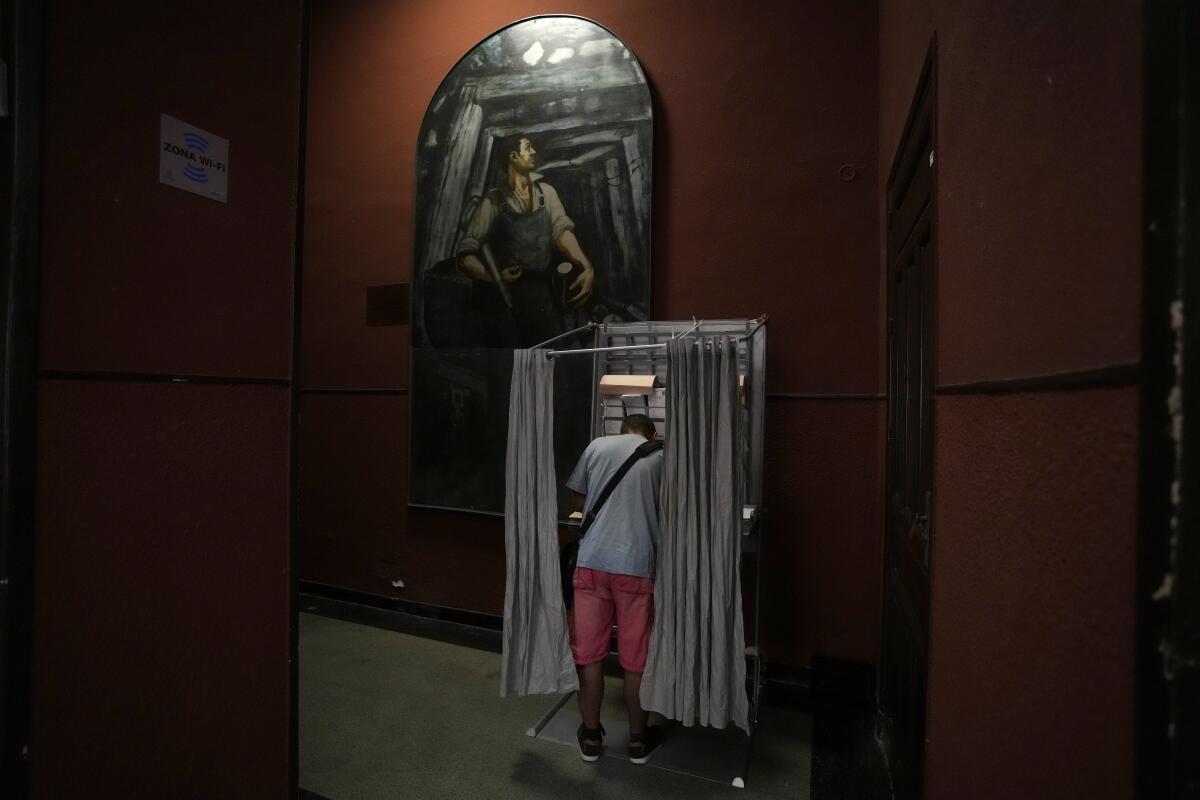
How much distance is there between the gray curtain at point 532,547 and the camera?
→ 2455 mm

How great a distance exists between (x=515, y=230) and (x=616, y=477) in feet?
6.27

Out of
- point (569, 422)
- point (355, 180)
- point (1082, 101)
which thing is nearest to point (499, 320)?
point (569, 422)

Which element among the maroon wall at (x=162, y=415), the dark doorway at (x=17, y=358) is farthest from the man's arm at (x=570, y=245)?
the dark doorway at (x=17, y=358)

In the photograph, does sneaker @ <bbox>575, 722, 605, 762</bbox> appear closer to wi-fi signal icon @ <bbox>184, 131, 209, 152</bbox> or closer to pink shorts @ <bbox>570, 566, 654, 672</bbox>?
pink shorts @ <bbox>570, 566, 654, 672</bbox>

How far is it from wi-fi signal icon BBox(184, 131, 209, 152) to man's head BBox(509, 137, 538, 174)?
2.52m

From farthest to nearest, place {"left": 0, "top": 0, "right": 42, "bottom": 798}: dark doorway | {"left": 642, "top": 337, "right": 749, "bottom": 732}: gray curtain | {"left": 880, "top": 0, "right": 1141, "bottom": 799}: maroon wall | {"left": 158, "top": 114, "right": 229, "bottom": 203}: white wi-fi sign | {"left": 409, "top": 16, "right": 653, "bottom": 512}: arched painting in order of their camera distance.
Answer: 1. {"left": 409, "top": 16, "right": 653, "bottom": 512}: arched painting
2. {"left": 642, "top": 337, "right": 749, "bottom": 732}: gray curtain
3. {"left": 158, "top": 114, "right": 229, "bottom": 203}: white wi-fi sign
4. {"left": 0, "top": 0, "right": 42, "bottom": 798}: dark doorway
5. {"left": 880, "top": 0, "right": 1141, "bottom": 799}: maroon wall

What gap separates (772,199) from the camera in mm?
3262

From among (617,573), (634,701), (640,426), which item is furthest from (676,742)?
(640,426)

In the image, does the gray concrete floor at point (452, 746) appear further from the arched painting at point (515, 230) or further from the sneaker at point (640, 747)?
the arched painting at point (515, 230)

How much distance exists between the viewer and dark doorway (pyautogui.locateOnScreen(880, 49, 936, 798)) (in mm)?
1703

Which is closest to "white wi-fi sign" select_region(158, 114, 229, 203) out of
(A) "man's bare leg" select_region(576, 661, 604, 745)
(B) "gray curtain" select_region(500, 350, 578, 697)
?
(B) "gray curtain" select_region(500, 350, 578, 697)

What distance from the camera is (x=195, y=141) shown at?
52.8 inches

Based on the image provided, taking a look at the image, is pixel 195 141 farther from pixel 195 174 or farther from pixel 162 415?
pixel 162 415

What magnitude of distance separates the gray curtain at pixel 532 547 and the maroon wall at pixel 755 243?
4.17ft
